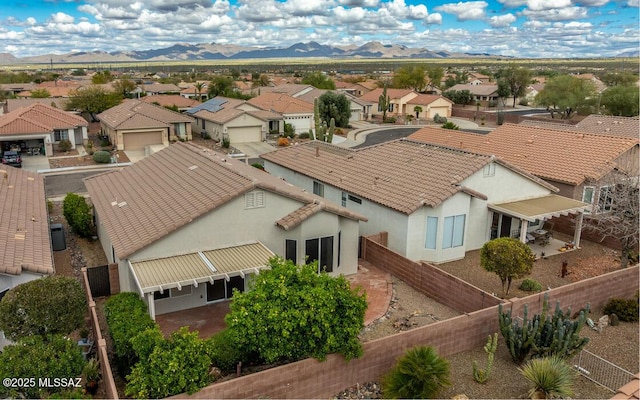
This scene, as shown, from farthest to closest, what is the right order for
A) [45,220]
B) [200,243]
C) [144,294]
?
[45,220]
[200,243]
[144,294]

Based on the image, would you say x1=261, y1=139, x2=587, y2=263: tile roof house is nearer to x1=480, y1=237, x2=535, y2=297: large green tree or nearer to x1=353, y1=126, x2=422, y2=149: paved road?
x1=480, y1=237, x2=535, y2=297: large green tree

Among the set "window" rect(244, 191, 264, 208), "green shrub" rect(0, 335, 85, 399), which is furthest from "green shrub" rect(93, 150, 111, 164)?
"green shrub" rect(0, 335, 85, 399)

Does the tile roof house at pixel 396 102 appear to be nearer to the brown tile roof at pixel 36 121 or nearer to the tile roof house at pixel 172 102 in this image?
the tile roof house at pixel 172 102

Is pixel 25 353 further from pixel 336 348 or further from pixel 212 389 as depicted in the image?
pixel 336 348

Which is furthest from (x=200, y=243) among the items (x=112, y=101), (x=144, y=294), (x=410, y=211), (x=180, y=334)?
(x=112, y=101)

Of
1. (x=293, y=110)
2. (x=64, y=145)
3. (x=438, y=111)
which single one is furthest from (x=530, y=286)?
(x=438, y=111)
